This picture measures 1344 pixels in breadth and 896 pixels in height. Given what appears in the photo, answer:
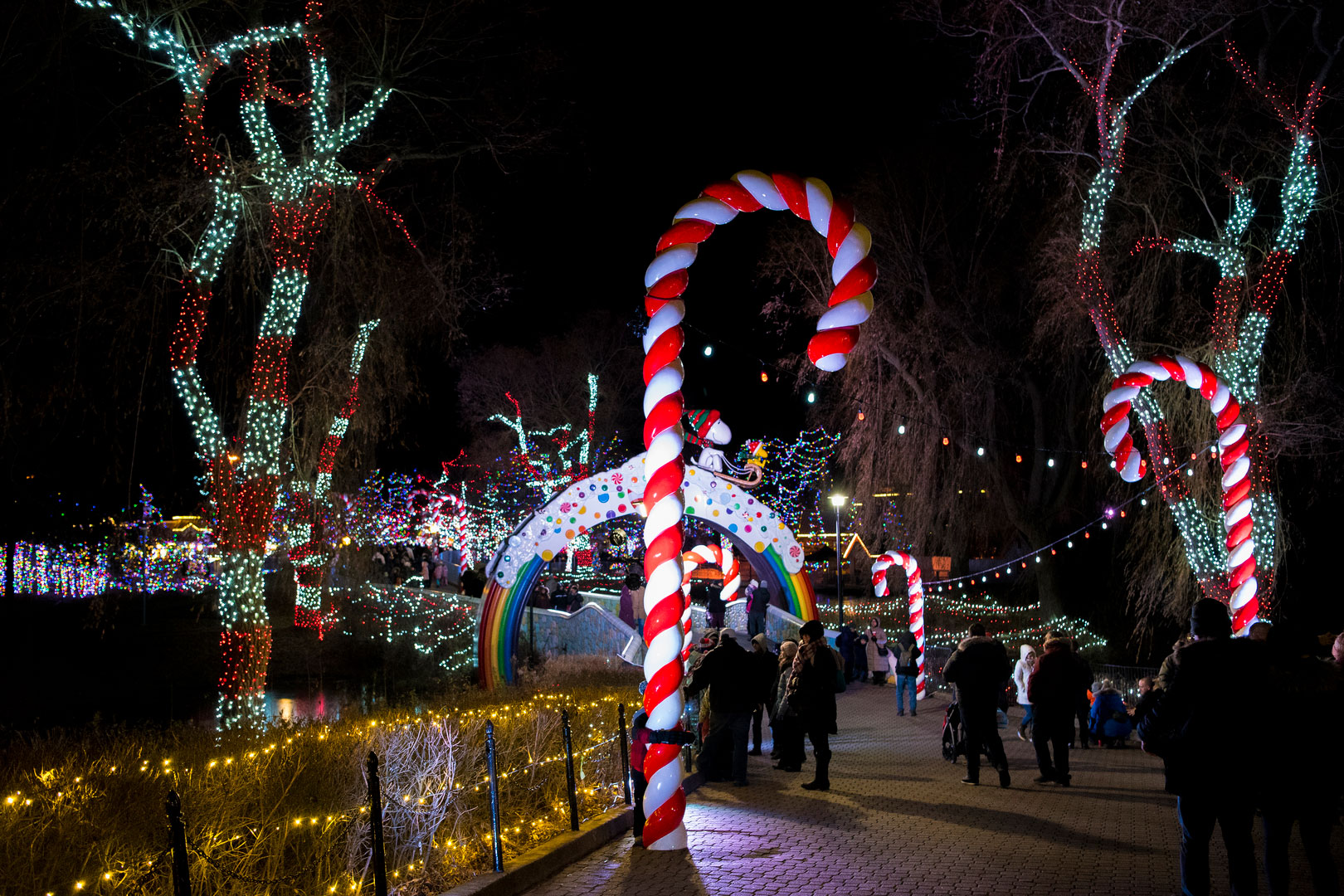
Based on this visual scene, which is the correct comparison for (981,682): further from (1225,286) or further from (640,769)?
(1225,286)

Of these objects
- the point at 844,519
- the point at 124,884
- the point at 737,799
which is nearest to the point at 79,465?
the point at 737,799

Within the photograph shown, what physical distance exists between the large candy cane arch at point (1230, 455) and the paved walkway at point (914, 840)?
7.40 feet

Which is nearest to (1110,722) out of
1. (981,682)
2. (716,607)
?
(981,682)

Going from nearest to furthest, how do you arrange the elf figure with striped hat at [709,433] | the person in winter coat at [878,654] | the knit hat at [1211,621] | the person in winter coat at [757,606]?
the knit hat at [1211,621]
the elf figure with striped hat at [709,433]
the person in winter coat at [757,606]
the person in winter coat at [878,654]

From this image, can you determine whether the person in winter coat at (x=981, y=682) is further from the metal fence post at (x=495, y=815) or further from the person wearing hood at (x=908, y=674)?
the person wearing hood at (x=908, y=674)

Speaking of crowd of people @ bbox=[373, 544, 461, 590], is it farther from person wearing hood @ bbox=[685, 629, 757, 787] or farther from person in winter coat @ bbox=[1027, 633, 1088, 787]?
person in winter coat @ bbox=[1027, 633, 1088, 787]

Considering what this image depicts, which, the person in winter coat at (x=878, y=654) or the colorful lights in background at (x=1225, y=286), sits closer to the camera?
the colorful lights in background at (x=1225, y=286)

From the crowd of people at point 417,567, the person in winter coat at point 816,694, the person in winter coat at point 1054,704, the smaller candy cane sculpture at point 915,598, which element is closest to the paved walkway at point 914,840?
the person in winter coat at point 1054,704

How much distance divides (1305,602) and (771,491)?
66.4 feet

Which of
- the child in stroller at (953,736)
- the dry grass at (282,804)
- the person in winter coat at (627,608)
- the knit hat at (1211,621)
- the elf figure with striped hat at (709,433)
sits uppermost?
the elf figure with striped hat at (709,433)

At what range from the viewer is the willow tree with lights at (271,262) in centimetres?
1323

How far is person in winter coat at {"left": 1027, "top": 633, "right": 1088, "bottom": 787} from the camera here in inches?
436

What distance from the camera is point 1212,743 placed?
595 cm

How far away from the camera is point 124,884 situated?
518 centimetres
